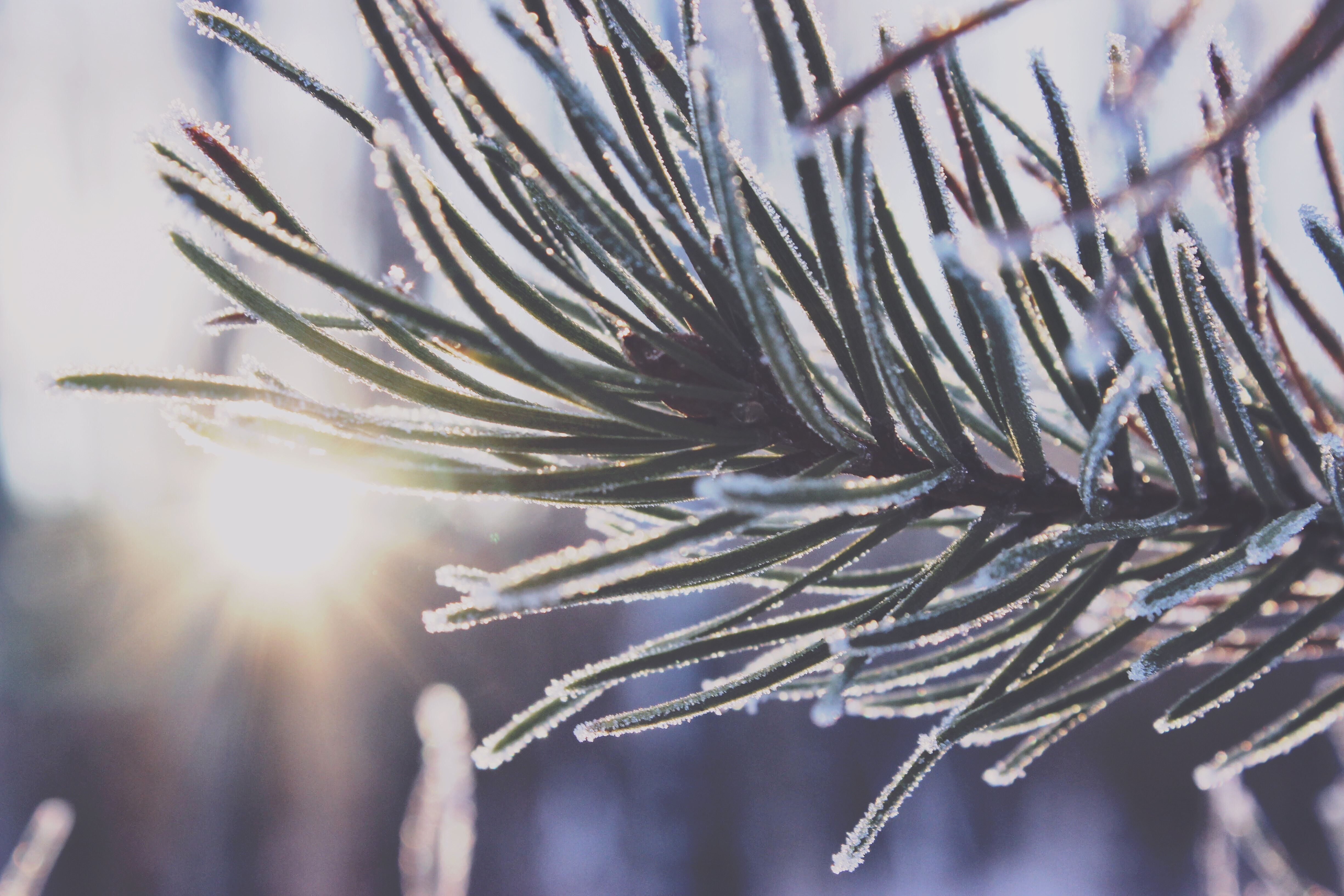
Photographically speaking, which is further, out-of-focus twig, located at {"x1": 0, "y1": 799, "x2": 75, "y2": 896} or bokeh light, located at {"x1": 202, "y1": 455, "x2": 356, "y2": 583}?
bokeh light, located at {"x1": 202, "y1": 455, "x2": 356, "y2": 583}

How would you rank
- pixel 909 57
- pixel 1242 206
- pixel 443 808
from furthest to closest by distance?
pixel 443 808, pixel 1242 206, pixel 909 57

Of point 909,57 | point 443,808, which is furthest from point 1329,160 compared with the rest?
point 443,808

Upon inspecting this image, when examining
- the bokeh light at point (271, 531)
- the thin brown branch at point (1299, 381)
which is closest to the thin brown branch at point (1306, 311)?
the thin brown branch at point (1299, 381)

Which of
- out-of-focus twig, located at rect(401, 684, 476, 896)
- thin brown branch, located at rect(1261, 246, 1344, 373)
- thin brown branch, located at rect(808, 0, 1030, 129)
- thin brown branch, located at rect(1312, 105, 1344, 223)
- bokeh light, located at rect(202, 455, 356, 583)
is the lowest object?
out-of-focus twig, located at rect(401, 684, 476, 896)

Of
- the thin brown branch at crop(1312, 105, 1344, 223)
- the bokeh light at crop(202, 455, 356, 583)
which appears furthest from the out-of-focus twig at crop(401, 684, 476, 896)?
the bokeh light at crop(202, 455, 356, 583)

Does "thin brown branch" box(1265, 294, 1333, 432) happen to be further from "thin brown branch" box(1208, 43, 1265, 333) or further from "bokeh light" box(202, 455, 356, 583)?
"bokeh light" box(202, 455, 356, 583)

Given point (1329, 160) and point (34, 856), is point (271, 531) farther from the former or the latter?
point (1329, 160)

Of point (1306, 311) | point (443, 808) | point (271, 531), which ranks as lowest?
point (443, 808)

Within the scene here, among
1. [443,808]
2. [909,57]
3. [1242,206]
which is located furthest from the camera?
[443,808]

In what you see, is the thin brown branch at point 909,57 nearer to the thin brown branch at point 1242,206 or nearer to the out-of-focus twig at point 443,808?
the thin brown branch at point 1242,206

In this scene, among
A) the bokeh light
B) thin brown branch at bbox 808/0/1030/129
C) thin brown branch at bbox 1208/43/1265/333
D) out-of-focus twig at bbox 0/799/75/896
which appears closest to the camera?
thin brown branch at bbox 808/0/1030/129

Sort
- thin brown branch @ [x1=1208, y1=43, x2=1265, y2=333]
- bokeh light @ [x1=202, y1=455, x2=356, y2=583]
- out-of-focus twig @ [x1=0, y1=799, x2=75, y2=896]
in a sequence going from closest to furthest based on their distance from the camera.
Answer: thin brown branch @ [x1=1208, y1=43, x2=1265, y2=333]
out-of-focus twig @ [x1=0, y1=799, x2=75, y2=896]
bokeh light @ [x1=202, y1=455, x2=356, y2=583]
